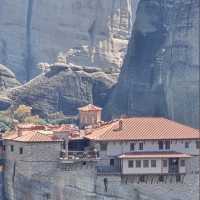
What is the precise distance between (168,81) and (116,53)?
54.3 metres

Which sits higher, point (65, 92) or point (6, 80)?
point (6, 80)

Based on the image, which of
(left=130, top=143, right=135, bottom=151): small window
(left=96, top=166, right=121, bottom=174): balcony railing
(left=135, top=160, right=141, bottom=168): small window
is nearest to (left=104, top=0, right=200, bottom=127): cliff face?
(left=130, top=143, right=135, bottom=151): small window

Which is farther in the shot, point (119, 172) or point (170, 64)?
point (170, 64)

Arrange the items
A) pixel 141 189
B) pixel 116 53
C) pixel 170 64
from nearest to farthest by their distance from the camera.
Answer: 1. pixel 141 189
2. pixel 170 64
3. pixel 116 53

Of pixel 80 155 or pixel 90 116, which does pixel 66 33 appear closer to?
pixel 90 116

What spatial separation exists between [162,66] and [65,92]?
22200mm

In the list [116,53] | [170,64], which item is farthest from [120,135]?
[116,53]

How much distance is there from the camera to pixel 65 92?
518 feet

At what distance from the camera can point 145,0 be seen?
151500 millimetres

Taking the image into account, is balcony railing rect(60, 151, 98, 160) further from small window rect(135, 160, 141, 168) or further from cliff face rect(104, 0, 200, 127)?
cliff face rect(104, 0, 200, 127)

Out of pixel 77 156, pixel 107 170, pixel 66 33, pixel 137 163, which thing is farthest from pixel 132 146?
pixel 66 33

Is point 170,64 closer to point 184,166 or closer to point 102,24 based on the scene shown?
point 184,166

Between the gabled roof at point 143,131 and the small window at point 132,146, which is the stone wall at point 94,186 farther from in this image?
the small window at point 132,146

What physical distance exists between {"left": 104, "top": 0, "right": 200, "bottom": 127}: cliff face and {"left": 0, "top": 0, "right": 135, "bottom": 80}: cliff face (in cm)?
3794
